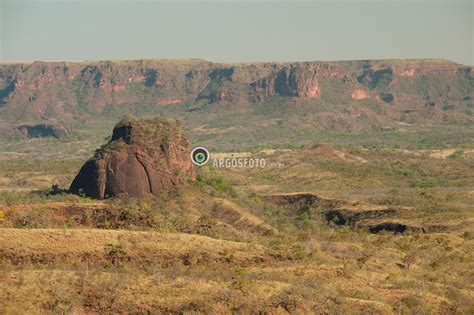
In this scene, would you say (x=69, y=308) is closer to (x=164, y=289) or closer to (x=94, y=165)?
(x=164, y=289)

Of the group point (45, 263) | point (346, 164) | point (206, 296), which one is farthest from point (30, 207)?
point (346, 164)

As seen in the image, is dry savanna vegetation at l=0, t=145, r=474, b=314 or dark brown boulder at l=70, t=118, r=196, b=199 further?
dark brown boulder at l=70, t=118, r=196, b=199

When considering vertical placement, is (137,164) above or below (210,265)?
above

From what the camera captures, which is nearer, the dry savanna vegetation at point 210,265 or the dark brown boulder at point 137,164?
the dry savanna vegetation at point 210,265

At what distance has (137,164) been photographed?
10619 centimetres

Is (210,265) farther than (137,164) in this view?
No

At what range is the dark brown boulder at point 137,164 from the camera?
105 m

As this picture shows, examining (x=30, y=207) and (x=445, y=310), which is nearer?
(x=445, y=310)

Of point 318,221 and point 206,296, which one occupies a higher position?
point 206,296

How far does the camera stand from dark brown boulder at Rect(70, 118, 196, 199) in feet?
343

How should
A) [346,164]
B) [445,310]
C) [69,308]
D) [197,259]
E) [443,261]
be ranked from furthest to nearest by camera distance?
[346,164] → [443,261] → [197,259] → [445,310] → [69,308]

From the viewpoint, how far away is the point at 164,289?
49844mm

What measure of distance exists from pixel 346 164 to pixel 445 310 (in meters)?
135

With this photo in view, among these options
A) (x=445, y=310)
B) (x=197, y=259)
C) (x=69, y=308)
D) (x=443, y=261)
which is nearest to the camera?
(x=69, y=308)
